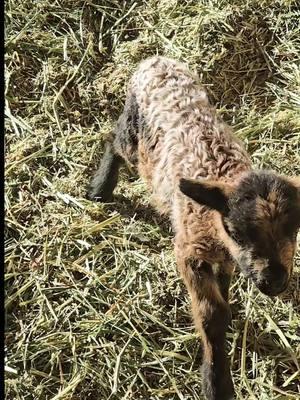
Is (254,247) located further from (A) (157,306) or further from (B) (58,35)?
(B) (58,35)

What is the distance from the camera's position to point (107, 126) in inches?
241

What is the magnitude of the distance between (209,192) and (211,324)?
89 cm

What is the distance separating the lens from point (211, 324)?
4.50m

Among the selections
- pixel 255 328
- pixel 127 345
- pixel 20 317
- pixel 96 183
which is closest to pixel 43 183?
pixel 96 183

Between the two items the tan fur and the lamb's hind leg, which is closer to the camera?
the tan fur

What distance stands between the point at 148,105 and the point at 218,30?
69.4 inches

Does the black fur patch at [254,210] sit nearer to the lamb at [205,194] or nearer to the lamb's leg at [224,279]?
the lamb at [205,194]

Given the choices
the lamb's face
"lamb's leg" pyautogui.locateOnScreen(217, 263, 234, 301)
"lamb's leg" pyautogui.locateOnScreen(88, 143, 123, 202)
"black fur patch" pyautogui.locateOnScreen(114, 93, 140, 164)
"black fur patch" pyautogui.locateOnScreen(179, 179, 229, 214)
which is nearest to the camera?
the lamb's face

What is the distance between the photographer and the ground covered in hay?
4723mm

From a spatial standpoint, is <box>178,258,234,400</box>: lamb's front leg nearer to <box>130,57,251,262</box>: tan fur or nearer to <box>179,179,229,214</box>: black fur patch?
<box>130,57,251,262</box>: tan fur

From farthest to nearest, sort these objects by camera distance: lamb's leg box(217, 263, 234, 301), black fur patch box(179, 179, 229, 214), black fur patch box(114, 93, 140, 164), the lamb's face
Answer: black fur patch box(114, 93, 140, 164) → lamb's leg box(217, 263, 234, 301) → black fur patch box(179, 179, 229, 214) → the lamb's face

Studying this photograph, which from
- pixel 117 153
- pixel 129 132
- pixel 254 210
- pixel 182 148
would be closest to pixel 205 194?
pixel 254 210

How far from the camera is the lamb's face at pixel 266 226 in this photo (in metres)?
3.93

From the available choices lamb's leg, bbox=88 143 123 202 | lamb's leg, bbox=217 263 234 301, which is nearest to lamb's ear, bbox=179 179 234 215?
lamb's leg, bbox=217 263 234 301
